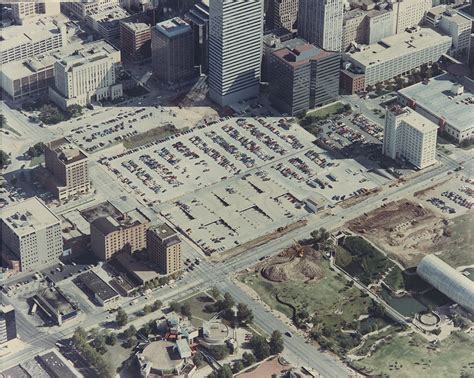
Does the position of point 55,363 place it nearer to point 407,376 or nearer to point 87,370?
point 87,370

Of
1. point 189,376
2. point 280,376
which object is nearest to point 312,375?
point 280,376

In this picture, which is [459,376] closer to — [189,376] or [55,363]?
[189,376]

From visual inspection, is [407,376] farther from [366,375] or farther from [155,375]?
[155,375]

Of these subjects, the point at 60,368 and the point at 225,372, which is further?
the point at 60,368

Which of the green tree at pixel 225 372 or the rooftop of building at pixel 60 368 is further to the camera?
the green tree at pixel 225 372

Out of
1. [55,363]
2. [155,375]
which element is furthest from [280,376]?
[55,363]

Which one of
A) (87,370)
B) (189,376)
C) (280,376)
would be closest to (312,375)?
(280,376)

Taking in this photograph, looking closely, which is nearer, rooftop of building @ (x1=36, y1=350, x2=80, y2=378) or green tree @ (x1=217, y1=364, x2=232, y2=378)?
→ rooftop of building @ (x1=36, y1=350, x2=80, y2=378)
